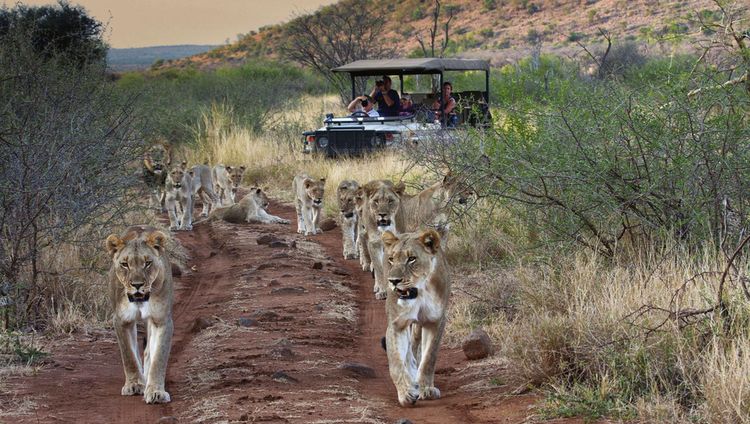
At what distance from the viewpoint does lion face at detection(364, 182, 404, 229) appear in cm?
1041

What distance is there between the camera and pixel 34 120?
1098cm

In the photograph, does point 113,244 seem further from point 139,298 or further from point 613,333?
point 613,333

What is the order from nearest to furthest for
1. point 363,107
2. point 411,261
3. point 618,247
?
point 411,261, point 618,247, point 363,107

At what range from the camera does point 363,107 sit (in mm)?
19328

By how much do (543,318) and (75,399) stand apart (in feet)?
9.58

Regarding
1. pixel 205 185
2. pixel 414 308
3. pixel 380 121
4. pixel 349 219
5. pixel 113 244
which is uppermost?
→ pixel 113 244

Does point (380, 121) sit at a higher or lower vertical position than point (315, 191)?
higher

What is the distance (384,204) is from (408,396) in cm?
396

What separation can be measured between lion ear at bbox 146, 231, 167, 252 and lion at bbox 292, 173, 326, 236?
24.1 feet

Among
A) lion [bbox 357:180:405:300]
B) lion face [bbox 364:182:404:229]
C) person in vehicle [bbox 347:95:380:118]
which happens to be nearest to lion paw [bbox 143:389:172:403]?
lion [bbox 357:180:405:300]

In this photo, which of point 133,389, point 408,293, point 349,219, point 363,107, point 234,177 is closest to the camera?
point 408,293

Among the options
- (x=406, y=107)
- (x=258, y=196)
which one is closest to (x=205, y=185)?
(x=258, y=196)

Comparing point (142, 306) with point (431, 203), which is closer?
point (142, 306)

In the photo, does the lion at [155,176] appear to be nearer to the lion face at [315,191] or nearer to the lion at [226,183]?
the lion at [226,183]
